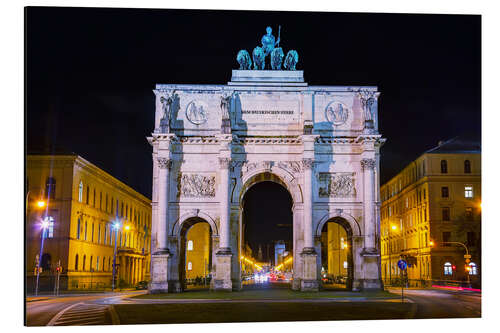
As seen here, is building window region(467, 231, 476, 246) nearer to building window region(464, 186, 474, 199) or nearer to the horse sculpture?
building window region(464, 186, 474, 199)

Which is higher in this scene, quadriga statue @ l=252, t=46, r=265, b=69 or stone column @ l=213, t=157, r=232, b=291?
quadriga statue @ l=252, t=46, r=265, b=69

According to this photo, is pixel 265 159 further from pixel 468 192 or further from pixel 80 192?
pixel 468 192

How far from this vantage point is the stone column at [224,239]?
39812 millimetres

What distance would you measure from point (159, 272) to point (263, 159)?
32.0 ft

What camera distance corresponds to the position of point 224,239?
40.7m

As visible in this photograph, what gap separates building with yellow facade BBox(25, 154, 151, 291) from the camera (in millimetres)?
51938

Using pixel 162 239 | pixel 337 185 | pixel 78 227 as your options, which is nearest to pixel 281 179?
pixel 337 185

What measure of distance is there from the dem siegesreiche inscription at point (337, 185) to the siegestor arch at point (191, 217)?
23.5 feet

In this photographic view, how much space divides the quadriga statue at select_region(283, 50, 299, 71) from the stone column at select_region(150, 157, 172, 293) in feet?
34.2

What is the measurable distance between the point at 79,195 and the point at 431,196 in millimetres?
33407

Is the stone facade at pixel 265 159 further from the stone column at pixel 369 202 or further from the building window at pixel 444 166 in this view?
the building window at pixel 444 166

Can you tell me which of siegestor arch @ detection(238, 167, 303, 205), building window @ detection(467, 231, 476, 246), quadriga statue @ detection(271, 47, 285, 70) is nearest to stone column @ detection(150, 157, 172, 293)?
siegestor arch @ detection(238, 167, 303, 205)

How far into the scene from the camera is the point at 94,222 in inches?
2432

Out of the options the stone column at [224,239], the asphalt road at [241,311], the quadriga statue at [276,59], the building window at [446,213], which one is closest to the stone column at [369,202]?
the stone column at [224,239]
